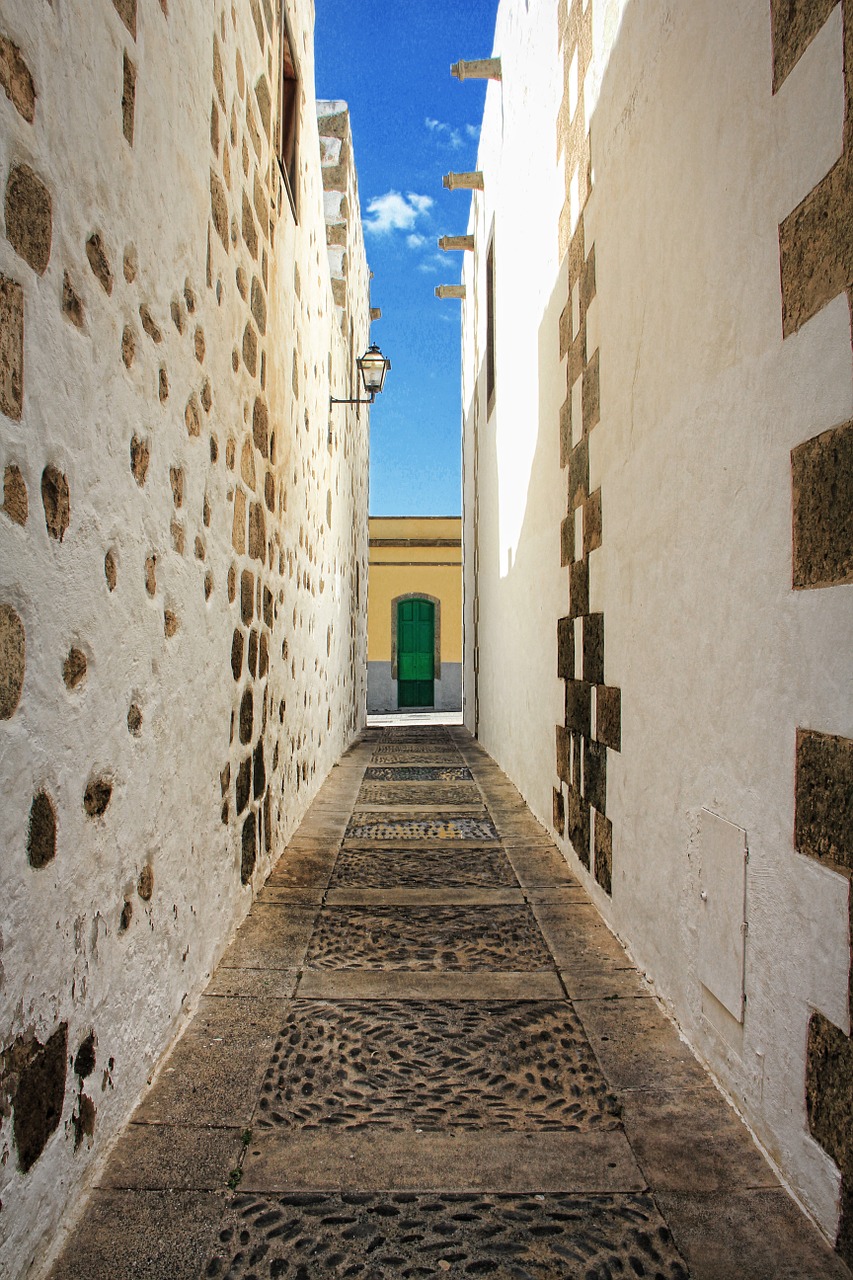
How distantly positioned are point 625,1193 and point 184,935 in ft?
3.29

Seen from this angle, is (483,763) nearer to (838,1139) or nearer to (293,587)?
(293,587)

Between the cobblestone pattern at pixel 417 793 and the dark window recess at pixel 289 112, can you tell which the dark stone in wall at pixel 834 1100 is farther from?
the dark window recess at pixel 289 112

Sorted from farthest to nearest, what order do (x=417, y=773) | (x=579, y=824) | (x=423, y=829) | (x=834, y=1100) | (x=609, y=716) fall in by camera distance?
(x=417, y=773), (x=423, y=829), (x=579, y=824), (x=609, y=716), (x=834, y=1100)

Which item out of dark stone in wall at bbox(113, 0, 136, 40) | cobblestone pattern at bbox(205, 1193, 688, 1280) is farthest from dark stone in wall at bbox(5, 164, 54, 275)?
cobblestone pattern at bbox(205, 1193, 688, 1280)

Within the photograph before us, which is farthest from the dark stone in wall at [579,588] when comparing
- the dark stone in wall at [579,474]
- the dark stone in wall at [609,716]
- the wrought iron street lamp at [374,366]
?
the wrought iron street lamp at [374,366]

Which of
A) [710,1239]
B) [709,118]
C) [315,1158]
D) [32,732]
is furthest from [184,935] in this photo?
[709,118]

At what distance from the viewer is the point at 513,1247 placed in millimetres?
1118

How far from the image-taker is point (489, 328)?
6.70 metres

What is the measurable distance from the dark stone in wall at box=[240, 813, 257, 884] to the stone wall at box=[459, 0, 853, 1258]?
3.57 feet

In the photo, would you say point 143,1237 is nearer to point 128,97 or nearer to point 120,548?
point 120,548

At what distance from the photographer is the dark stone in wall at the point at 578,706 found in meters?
2.74

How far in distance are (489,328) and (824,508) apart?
6082 mm

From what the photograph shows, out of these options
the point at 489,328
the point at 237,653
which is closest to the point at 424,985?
the point at 237,653

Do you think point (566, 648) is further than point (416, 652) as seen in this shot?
No
